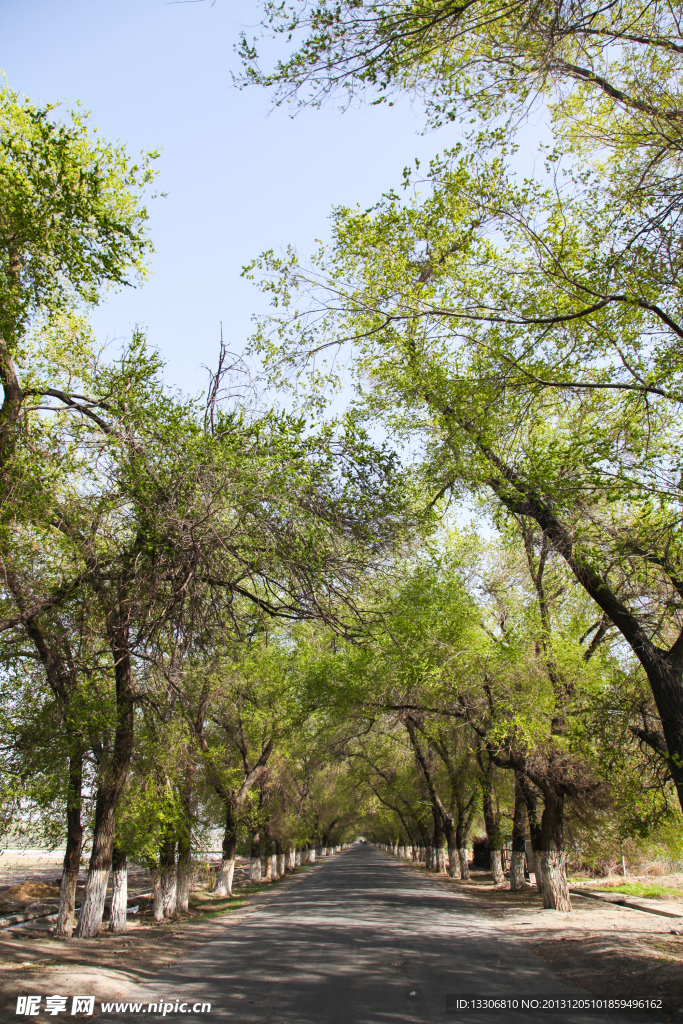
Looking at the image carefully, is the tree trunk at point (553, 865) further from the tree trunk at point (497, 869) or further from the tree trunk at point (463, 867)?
the tree trunk at point (463, 867)

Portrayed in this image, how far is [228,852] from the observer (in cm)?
→ 2397

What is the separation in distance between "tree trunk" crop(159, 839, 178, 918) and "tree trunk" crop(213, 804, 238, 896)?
17.7 ft

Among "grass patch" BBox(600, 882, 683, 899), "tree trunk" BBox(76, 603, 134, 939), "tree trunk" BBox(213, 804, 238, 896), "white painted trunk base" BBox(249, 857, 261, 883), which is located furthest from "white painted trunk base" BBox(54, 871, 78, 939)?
"grass patch" BBox(600, 882, 683, 899)

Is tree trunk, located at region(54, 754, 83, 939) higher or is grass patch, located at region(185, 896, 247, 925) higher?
tree trunk, located at region(54, 754, 83, 939)

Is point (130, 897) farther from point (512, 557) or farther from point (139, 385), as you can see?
point (139, 385)

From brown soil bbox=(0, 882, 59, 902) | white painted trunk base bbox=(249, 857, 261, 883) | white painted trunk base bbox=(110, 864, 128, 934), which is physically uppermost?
white painted trunk base bbox=(110, 864, 128, 934)

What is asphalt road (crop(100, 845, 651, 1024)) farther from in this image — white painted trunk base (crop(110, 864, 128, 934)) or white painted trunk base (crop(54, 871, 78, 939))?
white painted trunk base (crop(54, 871, 78, 939))

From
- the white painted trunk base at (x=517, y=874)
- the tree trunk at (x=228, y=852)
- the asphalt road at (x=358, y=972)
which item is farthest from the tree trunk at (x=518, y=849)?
the tree trunk at (x=228, y=852)

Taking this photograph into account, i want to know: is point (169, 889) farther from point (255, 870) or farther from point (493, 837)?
point (493, 837)

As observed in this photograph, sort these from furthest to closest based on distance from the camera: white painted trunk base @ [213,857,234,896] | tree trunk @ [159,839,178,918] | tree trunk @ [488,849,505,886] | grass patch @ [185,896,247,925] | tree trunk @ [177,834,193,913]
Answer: tree trunk @ [488,849,505,886]
white painted trunk base @ [213,857,234,896]
tree trunk @ [177,834,193,913]
tree trunk @ [159,839,178,918]
grass patch @ [185,896,247,925]

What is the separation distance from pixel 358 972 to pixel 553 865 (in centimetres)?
915

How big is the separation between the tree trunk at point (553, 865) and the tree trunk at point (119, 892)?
10201 millimetres

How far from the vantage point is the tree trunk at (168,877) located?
1709 centimetres

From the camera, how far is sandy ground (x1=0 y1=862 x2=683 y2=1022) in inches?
309
